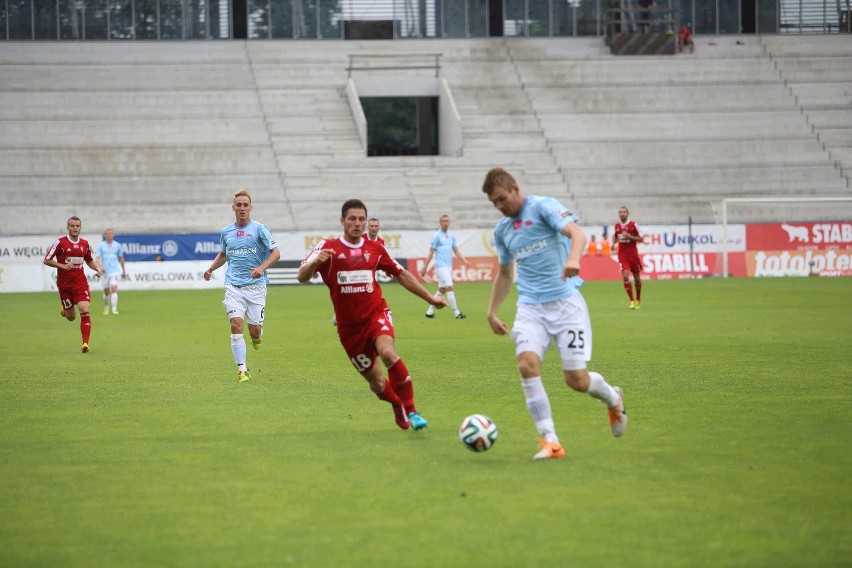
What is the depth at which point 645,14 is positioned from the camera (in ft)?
201

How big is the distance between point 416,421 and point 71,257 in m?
12.1

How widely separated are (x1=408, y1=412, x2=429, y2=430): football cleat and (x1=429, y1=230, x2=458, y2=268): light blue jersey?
17645mm

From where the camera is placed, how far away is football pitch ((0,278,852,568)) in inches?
253

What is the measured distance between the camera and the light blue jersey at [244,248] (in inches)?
631

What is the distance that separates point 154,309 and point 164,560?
2603cm

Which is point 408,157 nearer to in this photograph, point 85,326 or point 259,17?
point 259,17

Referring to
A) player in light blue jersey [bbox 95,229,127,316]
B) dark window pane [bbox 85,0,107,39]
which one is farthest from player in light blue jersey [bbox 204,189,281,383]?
dark window pane [bbox 85,0,107,39]

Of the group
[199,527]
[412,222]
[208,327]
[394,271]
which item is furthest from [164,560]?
[412,222]

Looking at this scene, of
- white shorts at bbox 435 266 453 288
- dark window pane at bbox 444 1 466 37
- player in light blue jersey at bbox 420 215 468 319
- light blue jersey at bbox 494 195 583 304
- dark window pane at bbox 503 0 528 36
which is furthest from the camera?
dark window pane at bbox 503 0 528 36

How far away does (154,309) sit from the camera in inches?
1244

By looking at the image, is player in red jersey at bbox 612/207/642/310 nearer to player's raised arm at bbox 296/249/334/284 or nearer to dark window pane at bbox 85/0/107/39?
player's raised arm at bbox 296/249/334/284

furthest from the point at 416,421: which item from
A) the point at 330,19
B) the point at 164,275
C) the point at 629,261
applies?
the point at 330,19

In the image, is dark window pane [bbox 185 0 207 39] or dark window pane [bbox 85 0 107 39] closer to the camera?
dark window pane [bbox 85 0 107 39]

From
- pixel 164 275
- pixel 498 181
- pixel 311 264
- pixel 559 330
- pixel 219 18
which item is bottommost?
pixel 164 275
